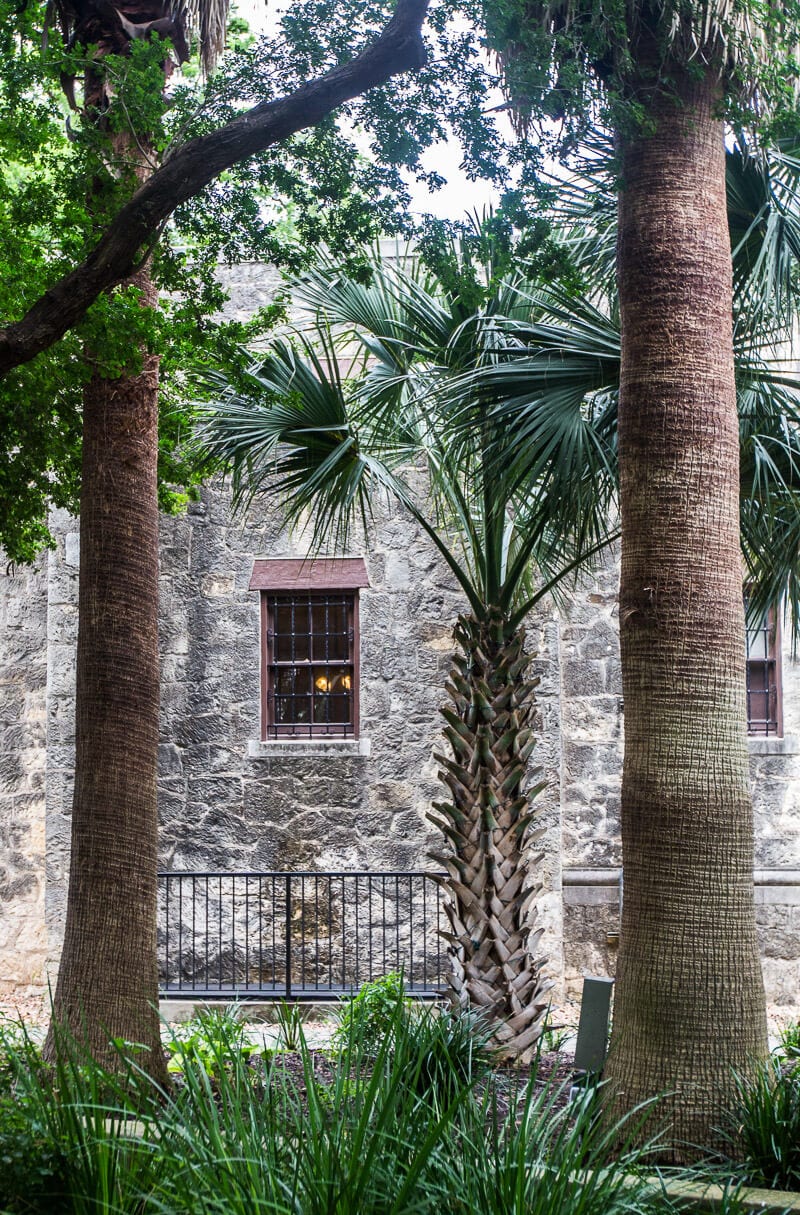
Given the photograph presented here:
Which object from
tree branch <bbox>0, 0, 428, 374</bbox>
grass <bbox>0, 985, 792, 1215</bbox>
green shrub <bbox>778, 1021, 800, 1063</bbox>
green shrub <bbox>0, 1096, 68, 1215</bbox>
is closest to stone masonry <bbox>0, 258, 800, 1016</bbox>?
green shrub <bbox>778, 1021, 800, 1063</bbox>

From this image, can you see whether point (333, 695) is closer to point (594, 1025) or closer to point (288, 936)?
point (288, 936)

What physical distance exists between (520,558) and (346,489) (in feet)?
4.54

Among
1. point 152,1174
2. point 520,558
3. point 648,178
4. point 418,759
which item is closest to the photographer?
point 152,1174

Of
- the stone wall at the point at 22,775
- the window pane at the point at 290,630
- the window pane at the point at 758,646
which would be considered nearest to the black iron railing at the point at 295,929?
the stone wall at the point at 22,775

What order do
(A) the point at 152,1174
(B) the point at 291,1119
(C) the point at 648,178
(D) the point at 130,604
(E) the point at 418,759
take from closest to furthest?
(A) the point at 152,1174 < (B) the point at 291,1119 < (C) the point at 648,178 < (D) the point at 130,604 < (E) the point at 418,759

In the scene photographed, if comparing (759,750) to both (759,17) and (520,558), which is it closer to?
(520,558)

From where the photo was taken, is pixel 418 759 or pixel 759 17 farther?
pixel 418 759

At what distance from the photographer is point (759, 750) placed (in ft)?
39.4

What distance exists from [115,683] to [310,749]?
5.74 meters

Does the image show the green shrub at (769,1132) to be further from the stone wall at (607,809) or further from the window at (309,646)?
the window at (309,646)

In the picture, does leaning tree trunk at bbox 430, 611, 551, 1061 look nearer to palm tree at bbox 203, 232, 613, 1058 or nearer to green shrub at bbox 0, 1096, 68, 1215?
palm tree at bbox 203, 232, 613, 1058

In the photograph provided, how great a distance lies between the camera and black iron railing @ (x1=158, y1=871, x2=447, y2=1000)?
37.4 ft

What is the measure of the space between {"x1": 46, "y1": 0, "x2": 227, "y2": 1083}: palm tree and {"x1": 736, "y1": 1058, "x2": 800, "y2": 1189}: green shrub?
2975 millimetres

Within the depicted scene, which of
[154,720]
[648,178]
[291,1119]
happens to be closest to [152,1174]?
[291,1119]
